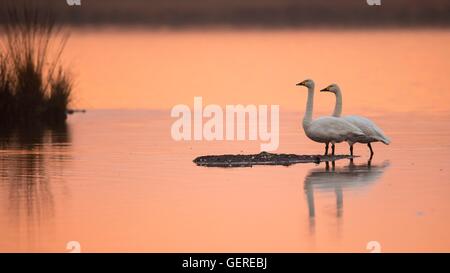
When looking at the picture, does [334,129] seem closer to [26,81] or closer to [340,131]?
[340,131]

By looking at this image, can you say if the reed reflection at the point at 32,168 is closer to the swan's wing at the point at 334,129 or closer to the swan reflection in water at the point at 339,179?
the swan reflection in water at the point at 339,179

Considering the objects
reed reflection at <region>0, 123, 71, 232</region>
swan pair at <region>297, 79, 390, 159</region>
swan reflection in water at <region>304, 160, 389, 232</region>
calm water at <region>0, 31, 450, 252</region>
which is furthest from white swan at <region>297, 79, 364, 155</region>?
reed reflection at <region>0, 123, 71, 232</region>

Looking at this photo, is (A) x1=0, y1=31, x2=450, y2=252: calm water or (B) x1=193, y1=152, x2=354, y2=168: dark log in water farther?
(B) x1=193, y1=152, x2=354, y2=168: dark log in water

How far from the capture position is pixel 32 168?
57.8ft

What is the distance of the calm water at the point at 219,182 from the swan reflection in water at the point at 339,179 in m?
0.01

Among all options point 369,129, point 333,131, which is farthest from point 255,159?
point 369,129

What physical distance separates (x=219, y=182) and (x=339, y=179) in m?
1.37

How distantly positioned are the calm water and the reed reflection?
0.07 feet

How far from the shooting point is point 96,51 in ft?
141

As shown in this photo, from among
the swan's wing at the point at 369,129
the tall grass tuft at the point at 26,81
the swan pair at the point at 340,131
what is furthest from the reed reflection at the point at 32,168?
the swan's wing at the point at 369,129

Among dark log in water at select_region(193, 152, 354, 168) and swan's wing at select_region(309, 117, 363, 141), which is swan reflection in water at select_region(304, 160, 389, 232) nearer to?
dark log in water at select_region(193, 152, 354, 168)

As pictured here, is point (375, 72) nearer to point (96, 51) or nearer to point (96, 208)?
point (96, 51)

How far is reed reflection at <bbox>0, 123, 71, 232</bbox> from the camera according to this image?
13877mm

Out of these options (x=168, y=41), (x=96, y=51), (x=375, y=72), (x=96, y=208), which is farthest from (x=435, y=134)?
(x=168, y=41)
